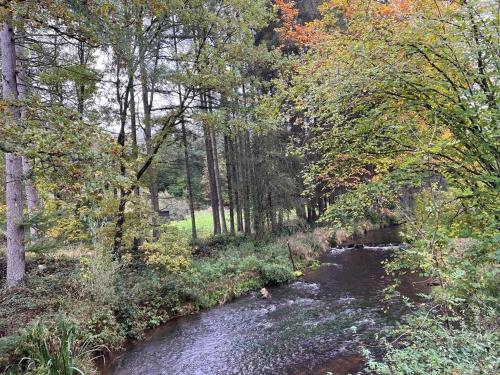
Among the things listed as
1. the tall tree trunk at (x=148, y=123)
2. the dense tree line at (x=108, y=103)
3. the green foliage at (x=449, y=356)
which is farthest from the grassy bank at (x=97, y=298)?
the green foliage at (x=449, y=356)

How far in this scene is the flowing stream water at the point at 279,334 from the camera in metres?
6.43

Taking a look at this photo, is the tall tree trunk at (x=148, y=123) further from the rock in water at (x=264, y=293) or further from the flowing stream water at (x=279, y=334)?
the rock in water at (x=264, y=293)

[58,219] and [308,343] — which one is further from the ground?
[58,219]

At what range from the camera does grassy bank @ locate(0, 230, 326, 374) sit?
18.4ft

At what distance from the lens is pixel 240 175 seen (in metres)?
19.4

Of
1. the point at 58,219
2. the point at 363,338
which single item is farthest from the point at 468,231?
the point at 58,219

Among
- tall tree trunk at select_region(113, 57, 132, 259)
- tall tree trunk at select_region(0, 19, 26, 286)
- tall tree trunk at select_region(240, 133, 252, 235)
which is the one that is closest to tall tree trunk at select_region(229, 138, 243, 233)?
tall tree trunk at select_region(240, 133, 252, 235)

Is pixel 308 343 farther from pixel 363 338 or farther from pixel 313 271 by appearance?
pixel 313 271

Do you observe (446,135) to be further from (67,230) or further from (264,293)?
(67,230)

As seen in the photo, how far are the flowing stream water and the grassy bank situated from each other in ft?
1.81

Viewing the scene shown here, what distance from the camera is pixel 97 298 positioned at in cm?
795

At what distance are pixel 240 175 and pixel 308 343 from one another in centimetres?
1307

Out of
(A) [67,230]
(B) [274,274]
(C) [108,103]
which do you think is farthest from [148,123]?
(B) [274,274]

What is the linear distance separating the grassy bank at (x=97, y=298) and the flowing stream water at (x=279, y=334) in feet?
1.81
